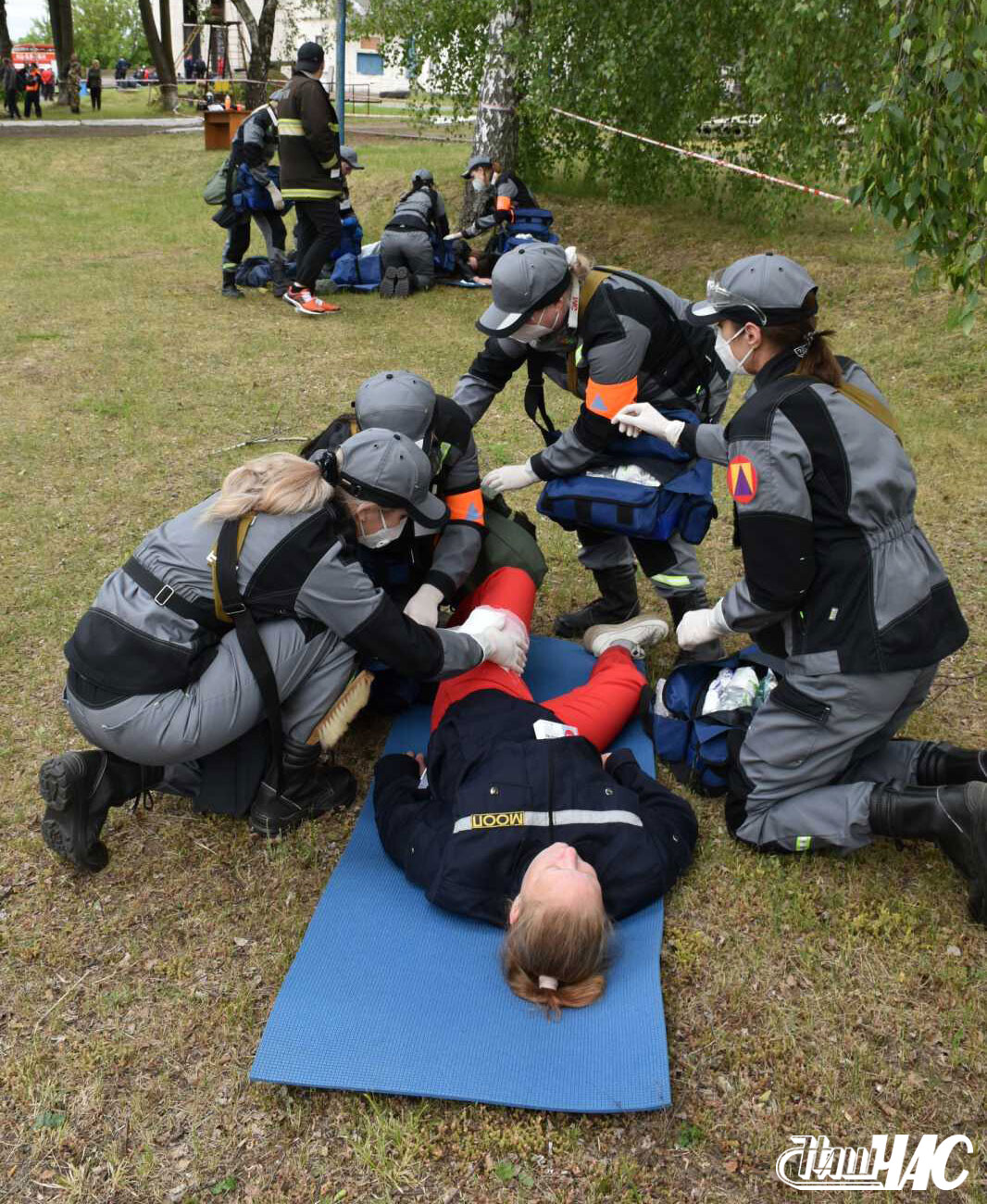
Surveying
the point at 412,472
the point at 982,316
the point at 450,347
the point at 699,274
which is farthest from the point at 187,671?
the point at 699,274

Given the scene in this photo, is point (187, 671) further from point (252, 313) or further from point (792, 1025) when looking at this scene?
point (252, 313)

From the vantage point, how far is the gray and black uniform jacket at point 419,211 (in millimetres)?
10125

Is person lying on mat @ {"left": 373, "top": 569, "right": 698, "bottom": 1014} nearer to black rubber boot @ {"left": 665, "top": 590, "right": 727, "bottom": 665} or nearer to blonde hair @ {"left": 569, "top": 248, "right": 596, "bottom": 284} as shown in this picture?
black rubber boot @ {"left": 665, "top": 590, "right": 727, "bottom": 665}

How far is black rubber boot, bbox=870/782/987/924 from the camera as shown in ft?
9.12

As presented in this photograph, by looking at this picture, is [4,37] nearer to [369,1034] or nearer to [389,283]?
[389,283]

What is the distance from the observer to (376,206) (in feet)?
43.4

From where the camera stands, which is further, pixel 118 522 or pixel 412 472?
pixel 118 522

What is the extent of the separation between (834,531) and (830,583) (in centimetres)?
15

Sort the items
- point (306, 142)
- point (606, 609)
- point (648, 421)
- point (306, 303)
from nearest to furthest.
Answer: point (648, 421) < point (606, 609) < point (306, 142) < point (306, 303)

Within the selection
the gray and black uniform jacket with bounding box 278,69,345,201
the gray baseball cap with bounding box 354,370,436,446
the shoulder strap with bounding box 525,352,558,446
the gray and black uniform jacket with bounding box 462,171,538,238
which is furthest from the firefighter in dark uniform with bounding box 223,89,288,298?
the gray baseball cap with bounding box 354,370,436,446

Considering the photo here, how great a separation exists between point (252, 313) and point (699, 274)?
14.0 feet

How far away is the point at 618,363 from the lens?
3.66 metres

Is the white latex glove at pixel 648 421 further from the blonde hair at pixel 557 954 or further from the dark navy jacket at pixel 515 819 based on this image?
the blonde hair at pixel 557 954

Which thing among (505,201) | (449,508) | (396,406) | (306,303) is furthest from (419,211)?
(396,406)
